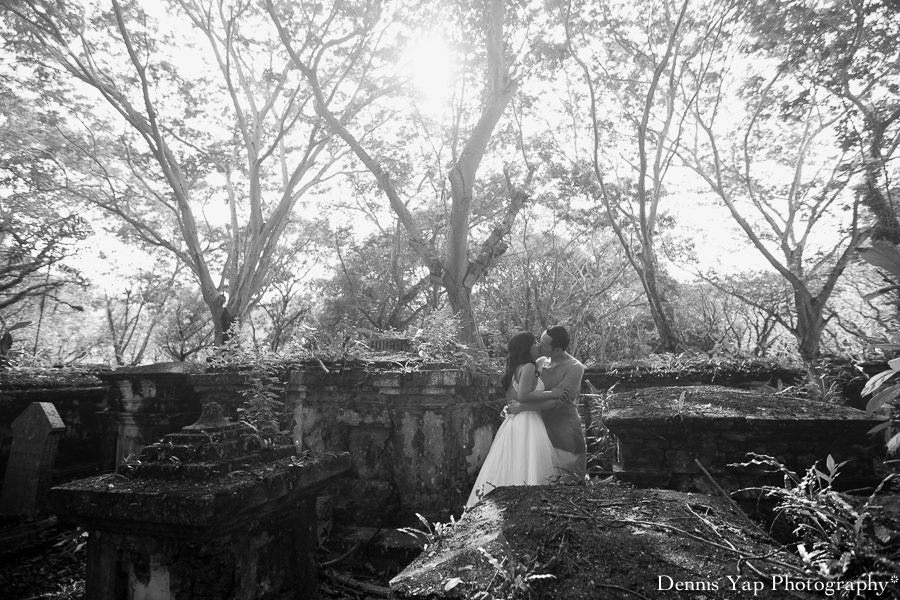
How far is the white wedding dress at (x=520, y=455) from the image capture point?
3893 mm

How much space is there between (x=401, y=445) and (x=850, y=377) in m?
4.80

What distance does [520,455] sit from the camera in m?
3.96

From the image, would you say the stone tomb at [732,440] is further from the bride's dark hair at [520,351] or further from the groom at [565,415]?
the bride's dark hair at [520,351]

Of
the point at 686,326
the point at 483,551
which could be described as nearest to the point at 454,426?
the point at 483,551

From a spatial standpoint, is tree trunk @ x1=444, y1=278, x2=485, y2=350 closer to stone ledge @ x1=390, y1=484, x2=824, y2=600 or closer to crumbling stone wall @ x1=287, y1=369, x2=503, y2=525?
crumbling stone wall @ x1=287, y1=369, x2=503, y2=525

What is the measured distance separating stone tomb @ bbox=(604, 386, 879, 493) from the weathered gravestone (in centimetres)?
479

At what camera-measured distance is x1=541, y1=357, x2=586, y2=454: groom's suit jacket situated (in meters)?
4.22

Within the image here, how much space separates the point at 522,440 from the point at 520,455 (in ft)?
0.41

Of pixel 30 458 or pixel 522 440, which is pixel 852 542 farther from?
pixel 30 458

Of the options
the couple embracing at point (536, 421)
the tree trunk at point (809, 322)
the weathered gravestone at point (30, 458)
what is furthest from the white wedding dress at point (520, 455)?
the tree trunk at point (809, 322)

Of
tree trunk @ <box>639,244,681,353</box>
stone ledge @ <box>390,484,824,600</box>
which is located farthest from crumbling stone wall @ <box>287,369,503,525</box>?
tree trunk @ <box>639,244,681,353</box>

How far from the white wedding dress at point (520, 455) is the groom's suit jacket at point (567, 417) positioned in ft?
0.39

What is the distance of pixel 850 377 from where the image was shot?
545 centimetres

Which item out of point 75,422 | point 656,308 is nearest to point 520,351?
point 75,422
